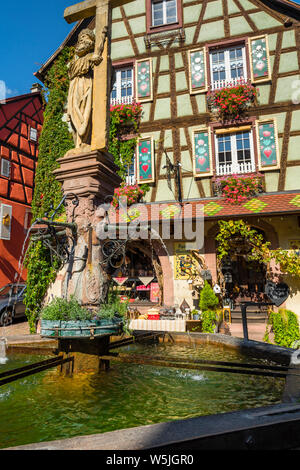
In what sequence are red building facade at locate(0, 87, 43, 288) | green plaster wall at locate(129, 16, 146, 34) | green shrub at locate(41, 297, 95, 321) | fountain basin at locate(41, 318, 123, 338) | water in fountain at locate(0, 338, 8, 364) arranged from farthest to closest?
red building facade at locate(0, 87, 43, 288) < green plaster wall at locate(129, 16, 146, 34) < water in fountain at locate(0, 338, 8, 364) < green shrub at locate(41, 297, 95, 321) < fountain basin at locate(41, 318, 123, 338)

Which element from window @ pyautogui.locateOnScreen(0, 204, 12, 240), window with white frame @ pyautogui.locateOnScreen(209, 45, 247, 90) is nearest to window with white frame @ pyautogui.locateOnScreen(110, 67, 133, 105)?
window with white frame @ pyautogui.locateOnScreen(209, 45, 247, 90)

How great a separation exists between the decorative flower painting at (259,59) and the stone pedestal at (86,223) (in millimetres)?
8703

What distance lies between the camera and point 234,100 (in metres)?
10.1

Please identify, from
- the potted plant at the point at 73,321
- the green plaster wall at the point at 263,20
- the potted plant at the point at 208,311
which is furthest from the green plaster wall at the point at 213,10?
the potted plant at the point at 73,321

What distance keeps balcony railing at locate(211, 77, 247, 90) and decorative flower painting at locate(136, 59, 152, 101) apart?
228 centimetres

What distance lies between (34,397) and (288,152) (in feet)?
31.5

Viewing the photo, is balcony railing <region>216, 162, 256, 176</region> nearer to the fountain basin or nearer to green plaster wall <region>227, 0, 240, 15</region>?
green plaster wall <region>227, 0, 240, 15</region>

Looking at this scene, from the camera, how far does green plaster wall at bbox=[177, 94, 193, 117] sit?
10911mm

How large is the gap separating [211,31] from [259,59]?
7.00ft

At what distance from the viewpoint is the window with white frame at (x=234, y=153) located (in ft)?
33.4

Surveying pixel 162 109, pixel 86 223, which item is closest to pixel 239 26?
pixel 162 109

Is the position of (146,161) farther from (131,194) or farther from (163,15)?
(163,15)

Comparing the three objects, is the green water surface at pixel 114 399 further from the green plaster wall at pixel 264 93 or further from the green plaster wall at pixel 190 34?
the green plaster wall at pixel 190 34
